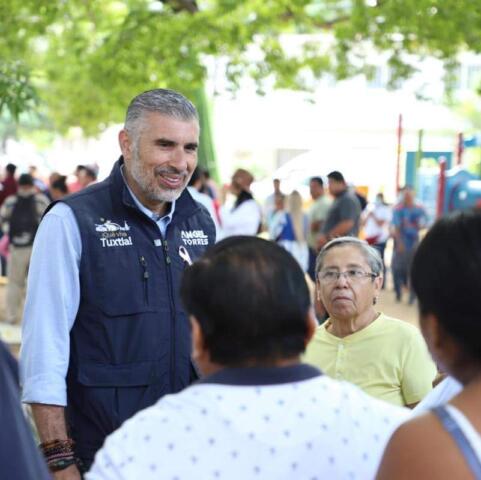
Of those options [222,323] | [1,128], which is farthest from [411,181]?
[1,128]

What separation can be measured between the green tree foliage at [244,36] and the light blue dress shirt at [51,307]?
9803mm

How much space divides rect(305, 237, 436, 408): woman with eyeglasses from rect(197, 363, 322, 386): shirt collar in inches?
86.3

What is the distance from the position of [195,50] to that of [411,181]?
969cm

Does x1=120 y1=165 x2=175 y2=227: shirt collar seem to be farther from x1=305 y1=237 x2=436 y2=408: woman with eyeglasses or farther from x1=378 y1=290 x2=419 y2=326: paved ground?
x1=378 y1=290 x2=419 y2=326: paved ground

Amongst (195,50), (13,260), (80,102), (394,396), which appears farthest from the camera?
(80,102)

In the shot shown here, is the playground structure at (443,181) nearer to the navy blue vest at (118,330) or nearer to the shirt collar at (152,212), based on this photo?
the shirt collar at (152,212)

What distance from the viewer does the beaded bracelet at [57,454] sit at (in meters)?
3.31

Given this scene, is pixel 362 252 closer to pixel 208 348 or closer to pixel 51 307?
pixel 51 307

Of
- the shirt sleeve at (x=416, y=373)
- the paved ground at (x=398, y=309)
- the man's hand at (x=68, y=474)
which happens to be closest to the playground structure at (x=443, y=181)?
the paved ground at (x=398, y=309)

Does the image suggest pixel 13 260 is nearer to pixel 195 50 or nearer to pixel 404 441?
pixel 195 50

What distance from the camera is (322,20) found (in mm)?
15828

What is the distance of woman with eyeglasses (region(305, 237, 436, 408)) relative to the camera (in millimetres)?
4258

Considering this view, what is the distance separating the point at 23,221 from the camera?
1345cm

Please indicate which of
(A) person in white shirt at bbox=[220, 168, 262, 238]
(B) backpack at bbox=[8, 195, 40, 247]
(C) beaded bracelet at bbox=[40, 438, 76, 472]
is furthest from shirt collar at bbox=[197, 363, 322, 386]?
(A) person in white shirt at bbox=[220, 168, 262, 238]
